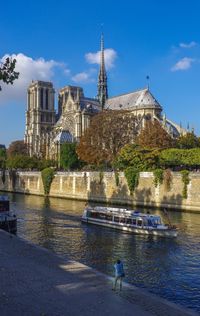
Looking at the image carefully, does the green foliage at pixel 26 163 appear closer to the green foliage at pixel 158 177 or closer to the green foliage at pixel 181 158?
→ the green foliage at pixel 181 158

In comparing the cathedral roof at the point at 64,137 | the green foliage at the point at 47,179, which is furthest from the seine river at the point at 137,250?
the cathedral roof at the point at 64,137

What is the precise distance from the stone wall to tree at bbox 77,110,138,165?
515 cm

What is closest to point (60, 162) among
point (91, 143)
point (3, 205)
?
point (91, 143)

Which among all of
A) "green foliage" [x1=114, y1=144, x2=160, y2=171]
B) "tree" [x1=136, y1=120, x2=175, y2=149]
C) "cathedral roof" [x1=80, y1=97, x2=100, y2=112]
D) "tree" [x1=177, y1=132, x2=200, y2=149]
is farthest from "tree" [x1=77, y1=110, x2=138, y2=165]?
"cathedral roof" [x1=80, y1=97, x2=100, y2=112]

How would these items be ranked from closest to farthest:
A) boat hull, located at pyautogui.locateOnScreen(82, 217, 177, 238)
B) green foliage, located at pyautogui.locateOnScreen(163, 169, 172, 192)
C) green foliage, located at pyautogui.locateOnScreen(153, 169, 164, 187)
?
boat hull, located at pyautogui.locateOnScreen(82, 217, 177, 238) < green foliage, located at pyautogui.locateOnScreen(163, 169, 172, 192) < green foliage, located at pyautogui.locateOnScreen(153, 169, 164, 187)

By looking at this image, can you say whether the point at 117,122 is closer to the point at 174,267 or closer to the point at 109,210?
the point at 109,210

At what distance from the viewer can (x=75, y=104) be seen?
137 meters

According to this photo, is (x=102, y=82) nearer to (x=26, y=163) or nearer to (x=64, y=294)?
(x=26, y=163)

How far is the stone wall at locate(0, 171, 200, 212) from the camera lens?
52631mm

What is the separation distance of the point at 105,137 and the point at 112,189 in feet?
44.6

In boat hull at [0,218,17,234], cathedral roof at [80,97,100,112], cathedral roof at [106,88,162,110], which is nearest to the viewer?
boat hull at [0,218,17,234]

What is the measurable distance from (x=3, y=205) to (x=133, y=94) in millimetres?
90735

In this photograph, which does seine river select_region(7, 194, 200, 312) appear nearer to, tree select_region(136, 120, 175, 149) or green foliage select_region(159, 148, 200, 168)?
green foliage select_region(159, 148, 200, 168)

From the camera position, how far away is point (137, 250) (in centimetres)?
3028
